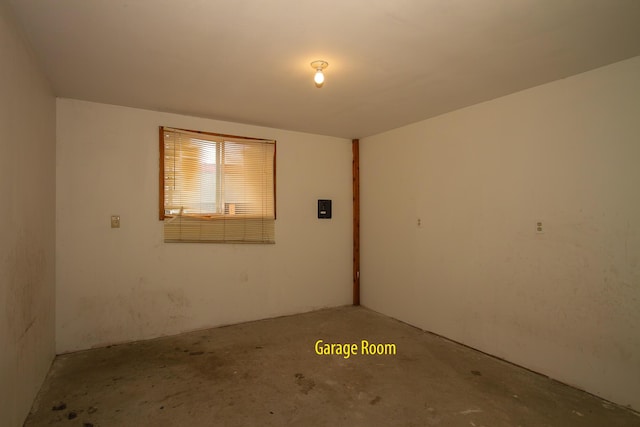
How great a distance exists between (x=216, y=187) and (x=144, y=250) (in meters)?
0.99

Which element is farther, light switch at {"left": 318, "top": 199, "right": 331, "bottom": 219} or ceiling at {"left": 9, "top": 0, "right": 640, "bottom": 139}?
light switch at {"left": 318, "top": 199, "right": 331, "bottom": 219}

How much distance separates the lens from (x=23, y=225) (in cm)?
205

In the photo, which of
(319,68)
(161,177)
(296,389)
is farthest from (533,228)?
(161,177)

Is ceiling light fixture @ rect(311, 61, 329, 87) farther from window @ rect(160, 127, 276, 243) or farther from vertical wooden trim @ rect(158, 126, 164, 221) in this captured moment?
vertical wooden trim @ rect(158, 126, 164, 221)

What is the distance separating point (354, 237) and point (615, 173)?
2.93m

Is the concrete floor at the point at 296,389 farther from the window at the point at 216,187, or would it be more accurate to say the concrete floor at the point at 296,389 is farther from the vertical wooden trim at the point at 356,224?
the vertical wooden trim at the point at 356,224

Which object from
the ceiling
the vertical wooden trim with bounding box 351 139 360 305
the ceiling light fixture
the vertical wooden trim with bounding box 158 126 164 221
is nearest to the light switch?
the vertical wooden trim with bounding box 351 139 360 305

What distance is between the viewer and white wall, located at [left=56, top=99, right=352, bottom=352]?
10.1 feet

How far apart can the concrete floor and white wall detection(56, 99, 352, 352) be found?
0.37 meters

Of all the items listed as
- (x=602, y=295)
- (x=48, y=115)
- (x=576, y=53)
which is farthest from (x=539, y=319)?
(x=48, y=115)

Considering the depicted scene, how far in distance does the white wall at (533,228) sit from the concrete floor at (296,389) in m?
0.29

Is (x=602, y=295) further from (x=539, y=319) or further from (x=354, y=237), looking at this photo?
(x=354, y=237)

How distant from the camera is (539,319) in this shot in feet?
8.87

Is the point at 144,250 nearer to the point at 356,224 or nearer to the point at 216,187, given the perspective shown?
the point at 216,187
